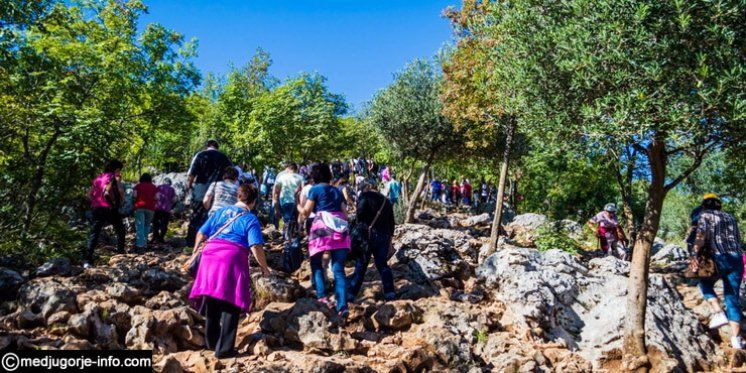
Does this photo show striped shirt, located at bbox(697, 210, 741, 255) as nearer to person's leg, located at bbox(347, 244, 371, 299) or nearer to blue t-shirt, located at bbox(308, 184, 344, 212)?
person's leg, located at bbox(347, 244, 371, 299)

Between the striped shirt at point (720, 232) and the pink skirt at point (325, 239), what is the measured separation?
19.7 feet

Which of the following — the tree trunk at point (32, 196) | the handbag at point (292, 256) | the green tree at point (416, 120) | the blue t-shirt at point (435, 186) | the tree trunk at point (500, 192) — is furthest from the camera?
the blue t-shirt at point (435, 186)

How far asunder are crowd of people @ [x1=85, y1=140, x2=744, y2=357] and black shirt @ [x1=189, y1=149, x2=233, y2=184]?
0.02m

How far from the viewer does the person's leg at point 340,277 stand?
277 inches

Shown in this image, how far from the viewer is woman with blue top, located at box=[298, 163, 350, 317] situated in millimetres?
7059

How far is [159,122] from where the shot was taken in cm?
1469

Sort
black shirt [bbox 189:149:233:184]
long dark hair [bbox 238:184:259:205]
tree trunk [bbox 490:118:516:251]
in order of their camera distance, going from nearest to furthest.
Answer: long dark hair [bbox 238:184:259:205] → black shirt [bbox 189:149:233:184] → tree trunk [bbox 490:118:516:251]

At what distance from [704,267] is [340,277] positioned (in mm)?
6136

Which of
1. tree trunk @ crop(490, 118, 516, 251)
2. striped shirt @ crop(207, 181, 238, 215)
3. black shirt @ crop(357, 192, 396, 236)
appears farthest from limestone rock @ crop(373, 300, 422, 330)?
tree trunk @ crop(490, 118, 516, 251)

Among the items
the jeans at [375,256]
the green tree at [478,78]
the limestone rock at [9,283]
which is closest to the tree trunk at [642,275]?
the green tree at [478,78]

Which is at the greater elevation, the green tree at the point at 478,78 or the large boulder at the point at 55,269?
the green tree at the point at 478,78

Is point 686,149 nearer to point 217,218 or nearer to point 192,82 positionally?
point 217,218

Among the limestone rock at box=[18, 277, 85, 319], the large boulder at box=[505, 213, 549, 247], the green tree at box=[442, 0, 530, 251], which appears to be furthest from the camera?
the large boulder at box=[505, 213, 549, 247]

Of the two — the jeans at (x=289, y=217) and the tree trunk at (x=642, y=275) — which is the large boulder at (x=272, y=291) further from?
the tree trunk at (x=642, y=275)
